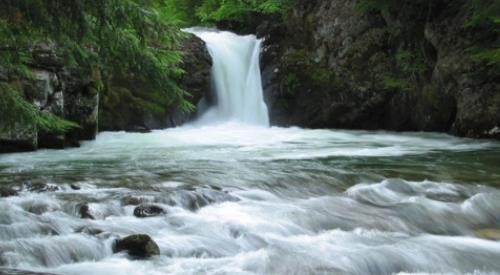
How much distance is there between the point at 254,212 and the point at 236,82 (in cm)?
1397

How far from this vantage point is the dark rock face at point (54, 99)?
39.8 ft

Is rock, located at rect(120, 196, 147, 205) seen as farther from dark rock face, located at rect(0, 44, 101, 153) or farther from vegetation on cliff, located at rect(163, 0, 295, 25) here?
vegetation on cliff, located at rect(163, 0, 295, 25)

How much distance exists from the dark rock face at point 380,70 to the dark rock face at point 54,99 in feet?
24.0

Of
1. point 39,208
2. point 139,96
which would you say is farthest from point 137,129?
point 39,208

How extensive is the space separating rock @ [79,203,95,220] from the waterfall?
13.1 metres

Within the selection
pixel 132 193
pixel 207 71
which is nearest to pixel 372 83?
pixel 207 71

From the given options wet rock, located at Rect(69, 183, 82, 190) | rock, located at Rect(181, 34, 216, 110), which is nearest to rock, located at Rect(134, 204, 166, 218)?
wet rock, located at Rect(69, 183, 82, 190)

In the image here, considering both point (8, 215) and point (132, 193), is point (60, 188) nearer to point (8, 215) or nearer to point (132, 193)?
point (132, 193)

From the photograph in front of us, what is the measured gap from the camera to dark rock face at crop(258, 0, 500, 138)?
15.3m

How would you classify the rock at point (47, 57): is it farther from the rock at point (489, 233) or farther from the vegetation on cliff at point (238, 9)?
the rock at point (489, 233)

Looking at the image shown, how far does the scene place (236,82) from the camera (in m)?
20.8

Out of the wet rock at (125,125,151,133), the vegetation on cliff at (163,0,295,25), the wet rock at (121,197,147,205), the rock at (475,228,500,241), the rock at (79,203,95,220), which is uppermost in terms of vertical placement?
the vegetation on cliff at (163,0,295,25)

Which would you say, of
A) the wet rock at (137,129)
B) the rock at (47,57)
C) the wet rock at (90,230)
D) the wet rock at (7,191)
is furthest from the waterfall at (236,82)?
the wet rock at (90,230)

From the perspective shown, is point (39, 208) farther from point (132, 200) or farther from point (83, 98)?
point (83, 98)
